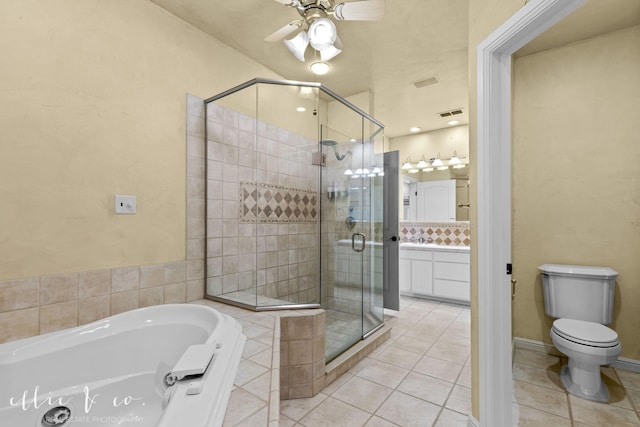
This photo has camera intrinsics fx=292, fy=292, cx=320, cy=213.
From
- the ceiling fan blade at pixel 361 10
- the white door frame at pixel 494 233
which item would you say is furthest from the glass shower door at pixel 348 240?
the white door frame at pixel 494 233

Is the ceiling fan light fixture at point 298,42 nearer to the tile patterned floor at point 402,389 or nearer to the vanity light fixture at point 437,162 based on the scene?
the tile patterned floor at point 402,389

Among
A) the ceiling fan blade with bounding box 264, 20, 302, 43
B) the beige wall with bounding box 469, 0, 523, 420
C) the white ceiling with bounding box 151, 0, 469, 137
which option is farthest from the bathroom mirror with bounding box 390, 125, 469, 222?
the ceiling fan blade with bounding box 264, 20, 302, 43

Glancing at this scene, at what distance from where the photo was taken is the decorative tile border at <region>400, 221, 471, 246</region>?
4.05m

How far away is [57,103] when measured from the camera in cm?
156

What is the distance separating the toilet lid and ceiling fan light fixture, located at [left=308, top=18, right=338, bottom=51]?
95.5 inches

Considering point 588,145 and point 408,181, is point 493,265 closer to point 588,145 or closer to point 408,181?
point 588,145

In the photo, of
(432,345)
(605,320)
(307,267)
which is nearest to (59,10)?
(307,267)

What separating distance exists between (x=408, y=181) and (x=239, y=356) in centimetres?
386

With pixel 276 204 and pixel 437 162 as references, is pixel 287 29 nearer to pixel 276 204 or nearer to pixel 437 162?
pixel 276 204

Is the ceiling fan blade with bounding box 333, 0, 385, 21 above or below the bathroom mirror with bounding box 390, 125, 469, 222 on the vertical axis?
above

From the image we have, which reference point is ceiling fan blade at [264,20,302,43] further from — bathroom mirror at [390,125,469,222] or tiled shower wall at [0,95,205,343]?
bathroom mirror at [390,125,469,222]

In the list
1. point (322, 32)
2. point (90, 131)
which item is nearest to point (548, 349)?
point (322, 32)

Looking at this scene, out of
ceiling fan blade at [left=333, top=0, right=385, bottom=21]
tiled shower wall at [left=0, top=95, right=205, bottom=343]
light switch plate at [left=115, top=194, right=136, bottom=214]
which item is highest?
ceiling fan blade at [left=333, top=0, right=385, bottom=21]

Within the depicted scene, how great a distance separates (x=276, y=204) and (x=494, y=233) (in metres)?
1.79
